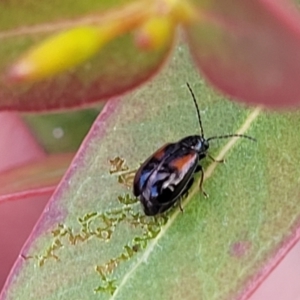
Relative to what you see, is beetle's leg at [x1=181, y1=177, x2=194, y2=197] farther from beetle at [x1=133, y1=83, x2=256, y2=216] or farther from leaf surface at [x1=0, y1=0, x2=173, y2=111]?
leaf surface at [x1=0, y1=0, x2=173, y2=111]

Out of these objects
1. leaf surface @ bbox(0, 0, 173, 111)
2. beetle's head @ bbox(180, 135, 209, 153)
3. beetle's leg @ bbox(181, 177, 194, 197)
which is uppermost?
leaf surface @ bbox(0, 0, 173, 111)

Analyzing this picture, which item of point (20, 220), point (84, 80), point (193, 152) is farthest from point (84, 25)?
point (20, 220)

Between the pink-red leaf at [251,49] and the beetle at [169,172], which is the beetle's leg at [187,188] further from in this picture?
the pink-red leaf at [251,49]

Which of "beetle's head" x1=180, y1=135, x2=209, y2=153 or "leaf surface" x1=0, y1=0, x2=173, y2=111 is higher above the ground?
"leaf surface" x1=0, y1=0, x2=173, y2=111

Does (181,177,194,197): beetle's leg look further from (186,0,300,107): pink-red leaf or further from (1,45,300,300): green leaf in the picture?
(186,0,300,107): pink-red leaf

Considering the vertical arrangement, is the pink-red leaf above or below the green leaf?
above

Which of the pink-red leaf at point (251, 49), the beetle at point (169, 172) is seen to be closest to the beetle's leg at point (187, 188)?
the beetle at point (169, 172)

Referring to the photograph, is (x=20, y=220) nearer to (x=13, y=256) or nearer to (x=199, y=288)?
(x=13, y=256)


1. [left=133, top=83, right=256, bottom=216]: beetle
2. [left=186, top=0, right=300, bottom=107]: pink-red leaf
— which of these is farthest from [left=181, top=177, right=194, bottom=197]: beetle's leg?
[left=186, top=0, right=300, bottom=107]: pink-red leaf

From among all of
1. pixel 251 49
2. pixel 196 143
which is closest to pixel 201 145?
pixel 196 143
